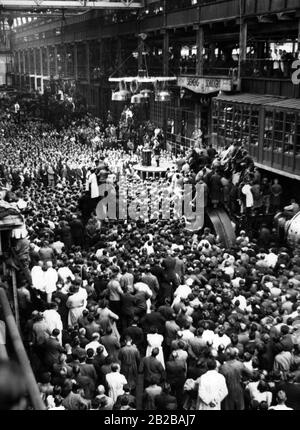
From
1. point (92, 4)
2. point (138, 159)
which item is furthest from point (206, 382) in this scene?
point (92, 4)

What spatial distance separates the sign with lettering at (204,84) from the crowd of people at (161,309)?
10.4 meters

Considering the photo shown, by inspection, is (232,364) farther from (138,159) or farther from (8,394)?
(138,159)

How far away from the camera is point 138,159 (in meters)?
28.6

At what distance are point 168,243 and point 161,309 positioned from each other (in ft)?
12.2

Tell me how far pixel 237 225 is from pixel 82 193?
17.6 ft

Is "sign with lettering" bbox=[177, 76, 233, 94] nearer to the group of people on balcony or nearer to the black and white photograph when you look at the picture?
the black and white photograph

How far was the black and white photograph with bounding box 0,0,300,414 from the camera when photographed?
873 cm

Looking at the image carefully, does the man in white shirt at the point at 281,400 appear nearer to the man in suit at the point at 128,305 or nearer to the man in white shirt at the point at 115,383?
the man in white shirt at the point at 115,383

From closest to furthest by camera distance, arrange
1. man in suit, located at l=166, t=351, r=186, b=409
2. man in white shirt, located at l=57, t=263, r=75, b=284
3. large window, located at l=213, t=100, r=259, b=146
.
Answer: man in suit, located at l=166, t=351, r=186, b=409 < man in white shirt, located at l=57, t=263, r=75, b=284 < large window, located at l=213, t=100, r=259, b=146

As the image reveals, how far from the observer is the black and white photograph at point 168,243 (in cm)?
873

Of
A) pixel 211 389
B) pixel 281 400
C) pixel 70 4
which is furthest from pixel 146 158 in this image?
pixel 70 4

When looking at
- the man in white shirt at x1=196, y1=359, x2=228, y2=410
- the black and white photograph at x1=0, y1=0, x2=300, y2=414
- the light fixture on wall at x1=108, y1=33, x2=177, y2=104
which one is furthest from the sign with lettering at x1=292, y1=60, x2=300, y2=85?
the man in white shirt at x1=196, y1=359, x2=228, y2=410

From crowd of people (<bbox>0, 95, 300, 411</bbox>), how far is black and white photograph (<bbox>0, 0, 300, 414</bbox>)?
0.11ft

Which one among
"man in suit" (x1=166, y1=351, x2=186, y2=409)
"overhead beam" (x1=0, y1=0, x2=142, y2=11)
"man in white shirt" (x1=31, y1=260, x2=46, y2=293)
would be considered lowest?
"man in suit" (x1=166, y1=351, x2=186, y2=409)
